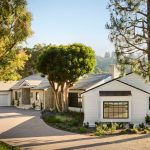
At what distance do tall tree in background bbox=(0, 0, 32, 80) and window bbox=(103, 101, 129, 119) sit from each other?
9.37 m

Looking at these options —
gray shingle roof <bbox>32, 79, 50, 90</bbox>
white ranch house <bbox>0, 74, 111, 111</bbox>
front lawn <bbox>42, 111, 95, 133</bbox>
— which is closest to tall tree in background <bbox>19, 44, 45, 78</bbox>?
white ranch house <bbox>0, 74, 111, 111</bbox>

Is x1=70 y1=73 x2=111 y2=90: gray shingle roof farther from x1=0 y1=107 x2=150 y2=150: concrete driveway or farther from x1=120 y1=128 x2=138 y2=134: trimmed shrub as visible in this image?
x1=120 y1=128 x2=138 y2=134: trimmed shrub

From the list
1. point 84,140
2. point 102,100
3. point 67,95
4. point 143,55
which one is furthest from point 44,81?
point 143,55

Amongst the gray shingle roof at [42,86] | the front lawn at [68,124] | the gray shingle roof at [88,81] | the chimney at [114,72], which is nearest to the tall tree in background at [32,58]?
the gray shingle roof at [42,86]

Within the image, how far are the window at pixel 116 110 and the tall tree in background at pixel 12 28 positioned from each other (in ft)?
30.7

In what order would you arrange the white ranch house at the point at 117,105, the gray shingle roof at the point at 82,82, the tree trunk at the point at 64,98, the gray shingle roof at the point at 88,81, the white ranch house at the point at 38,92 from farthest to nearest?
the tree trunk at the point at 64,98 < the white ranch house at the point at 38,92 < the gray shingle roof at the point at 82,82 < the gray shingle roof at the point at 88,81 < the white ranch house at the point at 117,105

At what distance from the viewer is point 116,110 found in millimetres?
35031

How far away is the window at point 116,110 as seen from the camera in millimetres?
34938

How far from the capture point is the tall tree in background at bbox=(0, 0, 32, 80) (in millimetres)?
25781

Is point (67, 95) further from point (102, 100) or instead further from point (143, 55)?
point (143, 55)

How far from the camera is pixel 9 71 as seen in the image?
3247 cm

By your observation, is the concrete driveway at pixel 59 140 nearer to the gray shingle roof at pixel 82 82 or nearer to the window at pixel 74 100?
the window at pixel 74 100

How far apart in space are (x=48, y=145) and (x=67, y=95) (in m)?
21.8

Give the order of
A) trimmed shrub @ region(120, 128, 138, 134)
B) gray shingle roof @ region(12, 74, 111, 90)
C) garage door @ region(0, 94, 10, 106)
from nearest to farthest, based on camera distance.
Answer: trimmed shrub @ region(120, 128, 138, 134)
gray shingle roof @ region(12, 74, 111, 90)
garage door @ region(0, 94, 10, 106)
